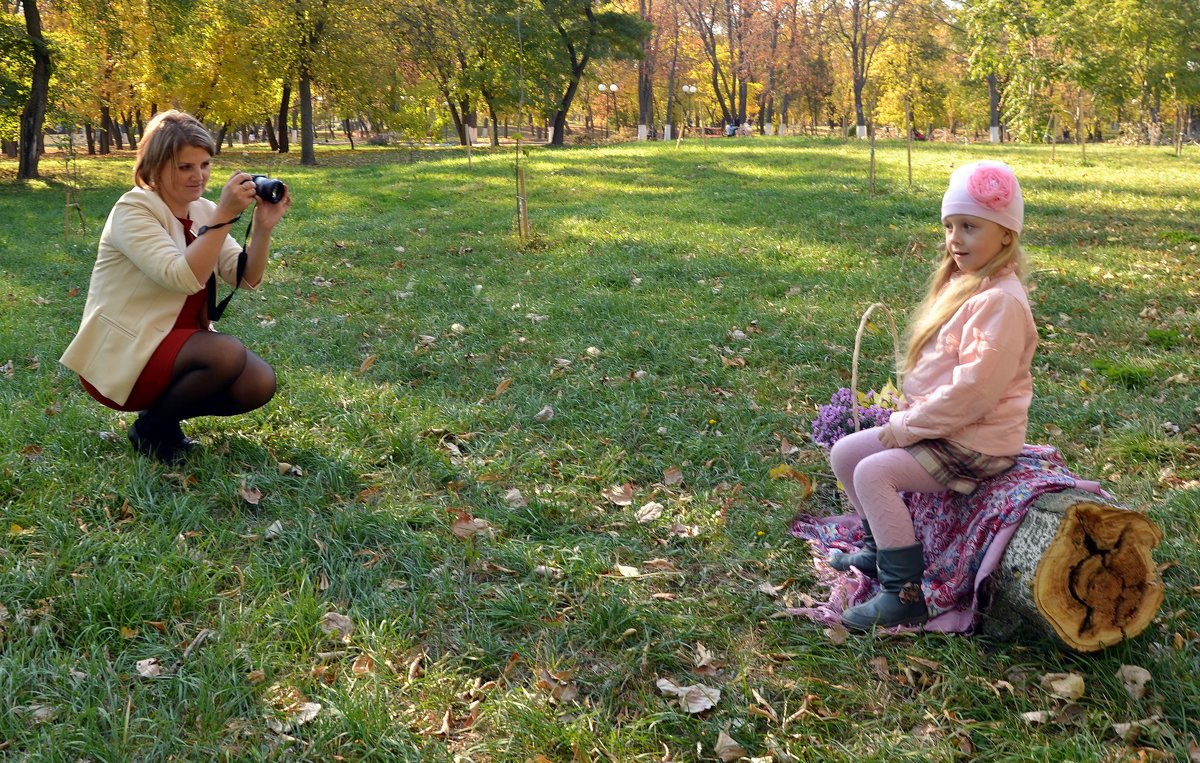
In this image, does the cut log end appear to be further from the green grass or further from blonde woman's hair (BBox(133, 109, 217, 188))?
blonde woman's hair (BBox(133, 109, 217, 188))

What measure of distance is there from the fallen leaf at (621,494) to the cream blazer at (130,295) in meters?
2.12

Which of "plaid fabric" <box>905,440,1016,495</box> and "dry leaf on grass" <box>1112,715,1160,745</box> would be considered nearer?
"dry leaf on grass" <box>1112,715,1160,745</box>

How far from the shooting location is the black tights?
398cm

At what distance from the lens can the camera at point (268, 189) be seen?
3.87m

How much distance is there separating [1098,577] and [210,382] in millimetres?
3682

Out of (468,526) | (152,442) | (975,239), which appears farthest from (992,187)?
(152,442)

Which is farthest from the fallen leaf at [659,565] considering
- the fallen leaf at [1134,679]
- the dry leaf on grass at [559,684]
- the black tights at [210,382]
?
the black tights at [210,382]

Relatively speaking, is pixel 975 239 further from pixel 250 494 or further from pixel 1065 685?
pixel 250 494

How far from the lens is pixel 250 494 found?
400 centimetres

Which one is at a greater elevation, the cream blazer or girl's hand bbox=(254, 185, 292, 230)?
girl's hand bbox=(254, 185, 292, 230)

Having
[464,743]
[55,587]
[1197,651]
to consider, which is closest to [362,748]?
[464,743]

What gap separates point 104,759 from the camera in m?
2.43

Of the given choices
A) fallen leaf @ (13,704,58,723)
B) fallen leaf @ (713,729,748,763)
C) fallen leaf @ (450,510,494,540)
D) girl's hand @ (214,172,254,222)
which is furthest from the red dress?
fallen leaf @ (713,729,748,763)

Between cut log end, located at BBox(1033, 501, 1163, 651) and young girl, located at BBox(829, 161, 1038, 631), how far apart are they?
1.22 ft
